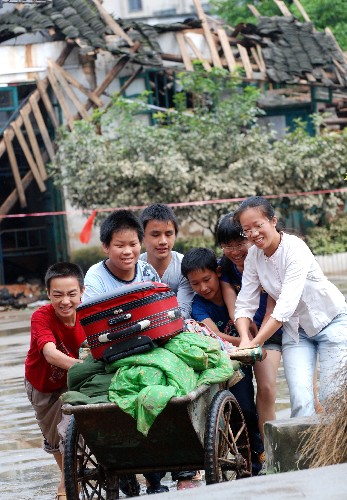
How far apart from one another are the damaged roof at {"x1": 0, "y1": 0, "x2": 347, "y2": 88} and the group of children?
18095 millimetres

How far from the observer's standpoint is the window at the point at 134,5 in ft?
142

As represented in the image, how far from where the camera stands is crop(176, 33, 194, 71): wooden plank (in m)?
24.8

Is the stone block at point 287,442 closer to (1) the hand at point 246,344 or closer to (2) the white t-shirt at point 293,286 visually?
(1) the hand at point 246,344

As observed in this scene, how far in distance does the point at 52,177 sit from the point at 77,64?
2762 millimetres

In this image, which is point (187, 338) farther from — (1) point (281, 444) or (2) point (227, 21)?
(2) point (227, 21)

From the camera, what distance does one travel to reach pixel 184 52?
82.5 feet

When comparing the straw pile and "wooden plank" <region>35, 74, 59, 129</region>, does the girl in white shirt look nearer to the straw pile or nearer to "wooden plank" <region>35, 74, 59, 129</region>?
the straw pile

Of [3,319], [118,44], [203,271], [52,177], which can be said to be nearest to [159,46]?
[118,44]

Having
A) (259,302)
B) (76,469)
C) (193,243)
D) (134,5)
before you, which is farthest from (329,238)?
(134,5)

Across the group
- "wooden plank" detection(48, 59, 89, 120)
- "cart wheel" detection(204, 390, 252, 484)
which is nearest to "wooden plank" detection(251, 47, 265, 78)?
"wooden plank" detection(48, 59, 89, 120)

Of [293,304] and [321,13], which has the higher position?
[321,13]

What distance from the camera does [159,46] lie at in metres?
25.3

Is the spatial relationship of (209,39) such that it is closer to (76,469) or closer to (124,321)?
(124,321)

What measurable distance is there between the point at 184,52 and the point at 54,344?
19.8 m
